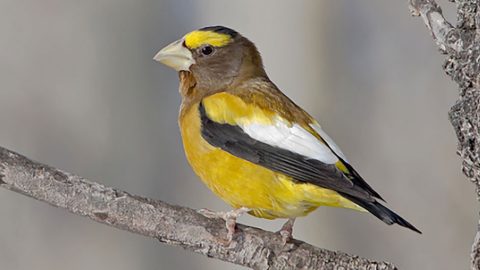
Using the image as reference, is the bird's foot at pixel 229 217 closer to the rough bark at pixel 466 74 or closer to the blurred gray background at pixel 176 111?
the rough bark at pixel 466 74

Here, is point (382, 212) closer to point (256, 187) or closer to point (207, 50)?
point (256, 187)

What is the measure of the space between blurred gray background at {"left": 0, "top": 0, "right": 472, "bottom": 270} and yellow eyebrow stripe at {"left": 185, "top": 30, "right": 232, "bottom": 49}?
1.10 meters

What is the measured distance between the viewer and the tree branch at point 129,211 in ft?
7.68

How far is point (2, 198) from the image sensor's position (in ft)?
13.0

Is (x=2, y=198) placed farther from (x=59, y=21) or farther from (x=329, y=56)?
(x=329, y=56)

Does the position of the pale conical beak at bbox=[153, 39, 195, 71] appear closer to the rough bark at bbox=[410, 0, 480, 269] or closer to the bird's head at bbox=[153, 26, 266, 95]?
the bird's head at bbox=[153, 26, 266, 95]

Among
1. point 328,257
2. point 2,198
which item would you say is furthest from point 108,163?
point 328,257

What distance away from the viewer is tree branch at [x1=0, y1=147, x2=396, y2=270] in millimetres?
2342

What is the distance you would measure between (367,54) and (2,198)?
1982 millimetres

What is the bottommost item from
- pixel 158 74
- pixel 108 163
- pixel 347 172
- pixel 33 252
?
pixel 33 252

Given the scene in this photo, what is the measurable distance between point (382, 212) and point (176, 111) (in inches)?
96.3

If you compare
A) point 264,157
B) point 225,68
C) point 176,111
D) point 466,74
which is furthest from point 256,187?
point 176,111

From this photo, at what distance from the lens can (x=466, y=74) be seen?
6.99 ft

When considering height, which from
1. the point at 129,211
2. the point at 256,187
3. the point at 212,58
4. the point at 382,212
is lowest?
the point at 129,211
